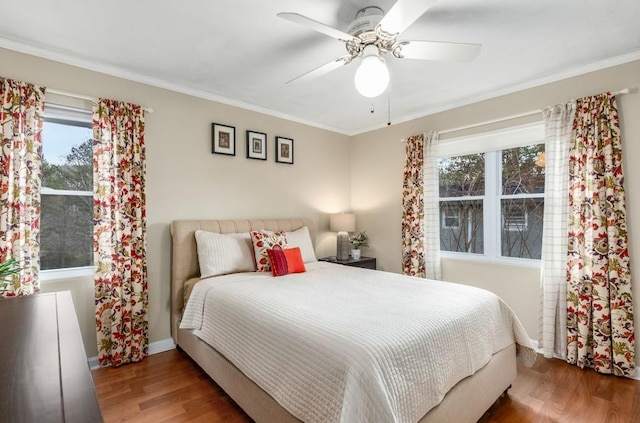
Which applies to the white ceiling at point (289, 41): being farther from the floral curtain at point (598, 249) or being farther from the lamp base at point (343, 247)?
the lamp base at point (343, 247)

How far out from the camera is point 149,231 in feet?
9.50

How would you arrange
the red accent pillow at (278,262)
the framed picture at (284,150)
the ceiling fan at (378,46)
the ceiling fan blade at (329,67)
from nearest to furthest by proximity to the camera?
the ceiling fan at (378,46)
the ceiling fan blade at (329,67)
the red accent pillow at (278,262)
the framed picture at (284,150)

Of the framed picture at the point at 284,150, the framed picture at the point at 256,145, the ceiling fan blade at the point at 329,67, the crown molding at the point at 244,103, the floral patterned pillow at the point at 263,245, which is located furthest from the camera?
the framed picture at the point at 284,150

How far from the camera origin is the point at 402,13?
156 centimetres

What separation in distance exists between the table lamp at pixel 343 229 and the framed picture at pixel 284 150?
968 millimetres

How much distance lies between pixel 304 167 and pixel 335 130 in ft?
2.64

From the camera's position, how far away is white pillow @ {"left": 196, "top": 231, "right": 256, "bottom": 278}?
9.34 feet

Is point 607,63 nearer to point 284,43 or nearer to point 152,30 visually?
point 284,43

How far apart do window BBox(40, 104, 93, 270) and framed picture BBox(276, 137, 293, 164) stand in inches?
72.9

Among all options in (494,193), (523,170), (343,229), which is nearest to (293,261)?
(343,229)

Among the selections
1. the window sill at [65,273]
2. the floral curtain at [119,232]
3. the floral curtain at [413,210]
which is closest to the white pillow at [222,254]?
the floral curtain at [119,232]

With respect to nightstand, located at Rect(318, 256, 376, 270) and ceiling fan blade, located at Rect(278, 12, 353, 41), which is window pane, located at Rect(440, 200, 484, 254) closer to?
nightstand, located at Rect(318, 256, 376, 270)

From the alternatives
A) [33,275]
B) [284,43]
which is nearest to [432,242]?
[284,43]

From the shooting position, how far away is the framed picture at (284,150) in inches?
151
